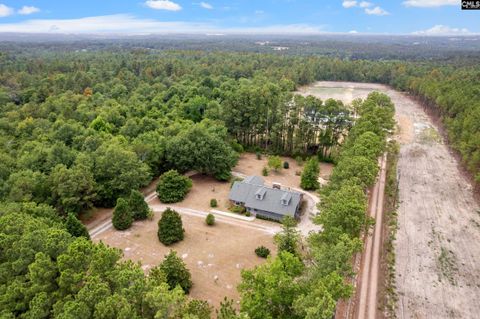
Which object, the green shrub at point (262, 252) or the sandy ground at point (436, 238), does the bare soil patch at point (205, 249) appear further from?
the sandy ground at point (436, 238)

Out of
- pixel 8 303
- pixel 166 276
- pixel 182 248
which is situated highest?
pixel 8 303

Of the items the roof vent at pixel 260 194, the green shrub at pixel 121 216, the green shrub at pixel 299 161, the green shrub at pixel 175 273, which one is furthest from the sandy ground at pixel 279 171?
the green shrub at pixel 175 273

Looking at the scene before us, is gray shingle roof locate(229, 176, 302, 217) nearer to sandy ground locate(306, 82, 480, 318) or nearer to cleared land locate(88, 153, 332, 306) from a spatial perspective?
cleared land locate(88, 153, 332, 306)

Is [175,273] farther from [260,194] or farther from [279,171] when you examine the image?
[279,171]

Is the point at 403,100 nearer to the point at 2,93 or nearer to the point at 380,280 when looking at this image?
the point at 380,280

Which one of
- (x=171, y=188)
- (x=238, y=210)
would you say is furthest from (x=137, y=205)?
(x=238, y=210)

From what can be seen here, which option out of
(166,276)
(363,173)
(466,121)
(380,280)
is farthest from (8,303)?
(466,121)
